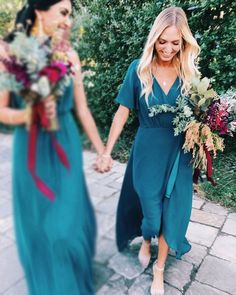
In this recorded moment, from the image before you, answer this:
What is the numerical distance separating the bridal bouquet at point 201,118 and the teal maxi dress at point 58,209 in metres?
1.01

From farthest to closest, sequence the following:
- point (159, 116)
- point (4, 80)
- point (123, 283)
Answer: point (123, 283) < point (159, 116) < point (4, 80)

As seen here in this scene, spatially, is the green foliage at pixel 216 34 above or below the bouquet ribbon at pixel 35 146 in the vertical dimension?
above

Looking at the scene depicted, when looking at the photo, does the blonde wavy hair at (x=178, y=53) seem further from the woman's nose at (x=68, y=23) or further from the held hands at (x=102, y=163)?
the woman's nose at (x=68, y=23)

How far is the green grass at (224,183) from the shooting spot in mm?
3811

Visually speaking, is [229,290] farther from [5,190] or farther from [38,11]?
[38,11]

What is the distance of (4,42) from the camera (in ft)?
3.68

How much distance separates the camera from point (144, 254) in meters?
2.54

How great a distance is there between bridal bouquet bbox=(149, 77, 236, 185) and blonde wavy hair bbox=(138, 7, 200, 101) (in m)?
0.09

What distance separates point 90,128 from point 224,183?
10.4ft

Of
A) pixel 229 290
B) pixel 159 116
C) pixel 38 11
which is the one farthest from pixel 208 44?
pixel 38 11

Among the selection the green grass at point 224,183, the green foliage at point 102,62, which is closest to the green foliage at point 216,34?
the green grass at point 224,183

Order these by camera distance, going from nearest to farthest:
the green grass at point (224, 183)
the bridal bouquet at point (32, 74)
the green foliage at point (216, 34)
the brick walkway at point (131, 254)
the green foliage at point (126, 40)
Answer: the bridal bouquet at point (32, 74) < the brick walkway at point (131, 254) < the green foliage at point (126, 40) < the green grass at point (224, 183) < the green foliage at point (216, 34)

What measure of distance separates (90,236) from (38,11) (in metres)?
0.78

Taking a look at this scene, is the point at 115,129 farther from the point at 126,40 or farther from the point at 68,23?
the point at 126,40
